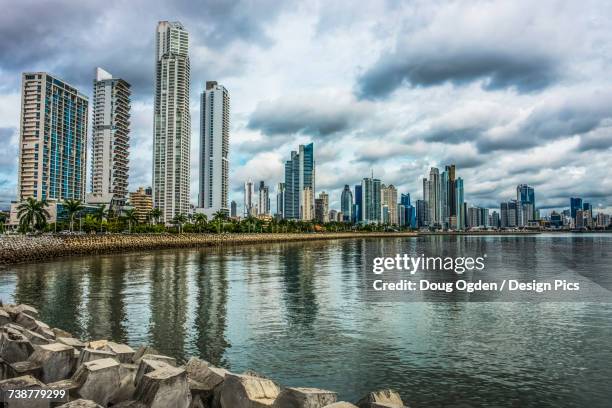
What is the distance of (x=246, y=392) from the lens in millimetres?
8492

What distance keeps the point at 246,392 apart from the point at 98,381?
3036mm

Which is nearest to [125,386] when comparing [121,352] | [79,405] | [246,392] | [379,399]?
[79,405]

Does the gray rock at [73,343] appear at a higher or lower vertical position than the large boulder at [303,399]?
lower

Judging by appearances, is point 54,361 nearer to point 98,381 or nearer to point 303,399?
point 98,381

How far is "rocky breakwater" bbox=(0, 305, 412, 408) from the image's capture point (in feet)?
26.9

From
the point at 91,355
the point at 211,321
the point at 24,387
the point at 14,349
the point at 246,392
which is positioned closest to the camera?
the point at 246,392

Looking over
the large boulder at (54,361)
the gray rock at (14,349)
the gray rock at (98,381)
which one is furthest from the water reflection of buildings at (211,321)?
the gray rock at (98,381)

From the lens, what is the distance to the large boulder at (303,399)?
785cm

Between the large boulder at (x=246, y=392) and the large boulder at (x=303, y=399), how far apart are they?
1.03 feet

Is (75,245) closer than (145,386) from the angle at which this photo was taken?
No

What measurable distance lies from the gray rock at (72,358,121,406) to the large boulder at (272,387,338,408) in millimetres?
3465

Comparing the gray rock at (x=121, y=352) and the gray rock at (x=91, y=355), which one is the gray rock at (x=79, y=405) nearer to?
the gray rock at (x=91, y=355)

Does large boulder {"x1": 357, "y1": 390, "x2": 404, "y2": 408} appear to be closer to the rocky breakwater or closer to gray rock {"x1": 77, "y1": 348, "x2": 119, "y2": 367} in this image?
the rocky breakwater

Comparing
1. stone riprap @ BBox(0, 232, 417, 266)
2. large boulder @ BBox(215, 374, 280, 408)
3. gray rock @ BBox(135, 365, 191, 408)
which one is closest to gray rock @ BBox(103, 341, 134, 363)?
gray rock @ BBox(135, 365, 191, 408)
